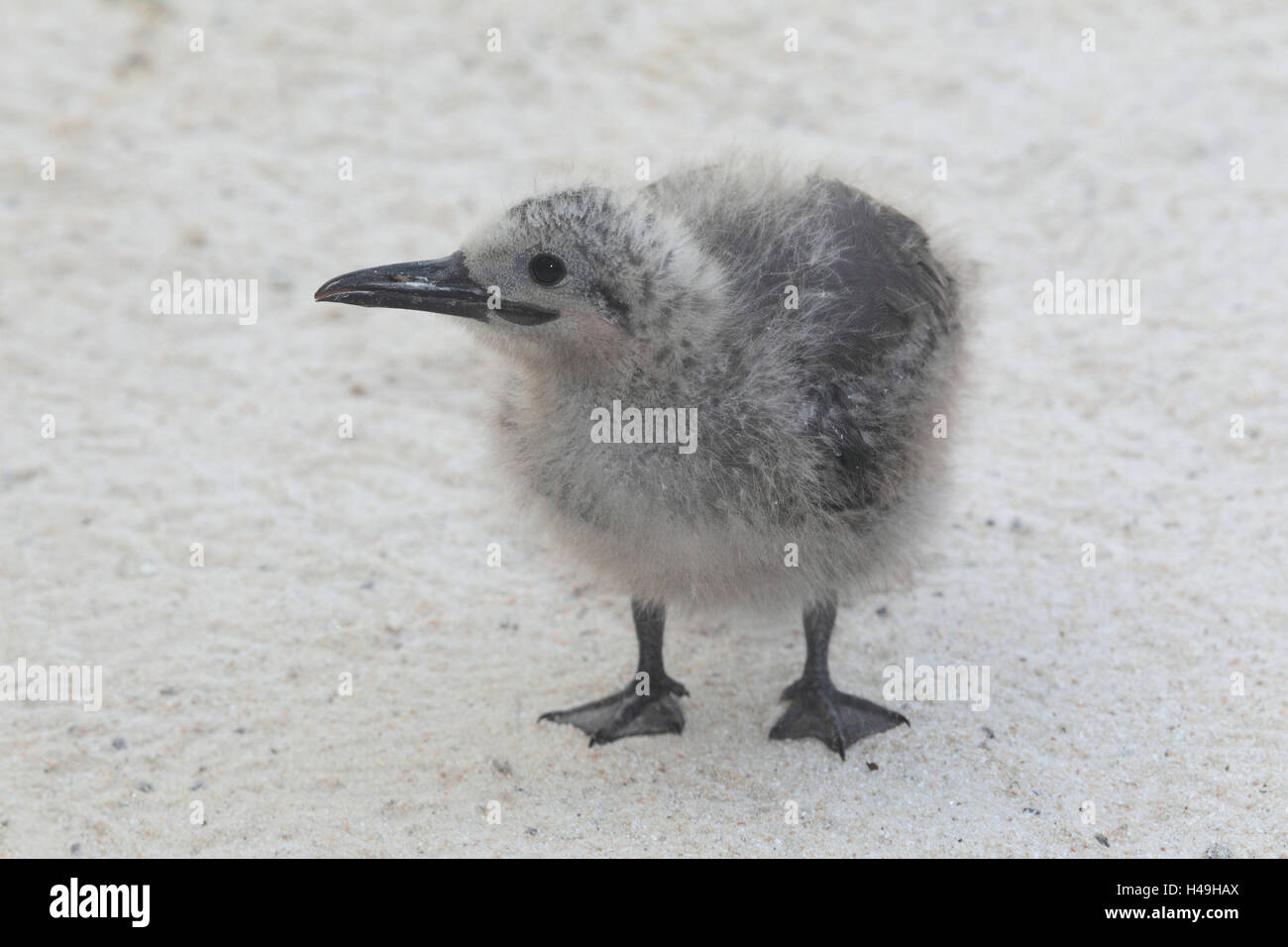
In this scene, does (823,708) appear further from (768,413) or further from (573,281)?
(573,281)

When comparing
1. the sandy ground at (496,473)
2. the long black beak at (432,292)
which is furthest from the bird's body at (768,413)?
the sandy ground at (496,473)

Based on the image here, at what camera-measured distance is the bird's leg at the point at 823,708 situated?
4.10 meters

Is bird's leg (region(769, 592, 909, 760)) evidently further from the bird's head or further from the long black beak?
the long black beak

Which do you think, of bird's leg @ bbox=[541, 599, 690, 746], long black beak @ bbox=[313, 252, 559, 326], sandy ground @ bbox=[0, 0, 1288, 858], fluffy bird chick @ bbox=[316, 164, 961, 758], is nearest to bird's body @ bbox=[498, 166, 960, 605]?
fluffy bird chick @ bbox=[316, 164, 961, 758]

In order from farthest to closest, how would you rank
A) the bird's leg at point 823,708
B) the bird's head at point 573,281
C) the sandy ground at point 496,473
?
the bird's leg at point 823,708 < the sandy ground at point 496,473 < the bird's head at point 573,281

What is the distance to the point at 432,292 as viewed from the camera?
3.54 metres

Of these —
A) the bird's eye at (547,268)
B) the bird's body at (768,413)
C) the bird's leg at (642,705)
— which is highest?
the bird's eye at (547,268)

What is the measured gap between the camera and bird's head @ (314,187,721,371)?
3.44 m

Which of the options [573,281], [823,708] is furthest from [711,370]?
[823,708]

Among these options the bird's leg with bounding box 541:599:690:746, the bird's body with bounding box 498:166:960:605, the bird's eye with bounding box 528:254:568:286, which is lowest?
the bird's leg with bounding box 541:599:690:746

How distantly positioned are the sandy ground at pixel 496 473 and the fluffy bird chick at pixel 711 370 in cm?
39

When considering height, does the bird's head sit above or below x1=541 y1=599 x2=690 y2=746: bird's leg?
above

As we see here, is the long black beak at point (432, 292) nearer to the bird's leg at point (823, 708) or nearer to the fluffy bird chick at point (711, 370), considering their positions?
the fluffy bird chick at point (711, 370)

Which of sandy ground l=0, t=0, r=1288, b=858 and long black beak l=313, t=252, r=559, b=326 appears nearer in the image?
long black beak l=313, t=252, r=559, b=326
